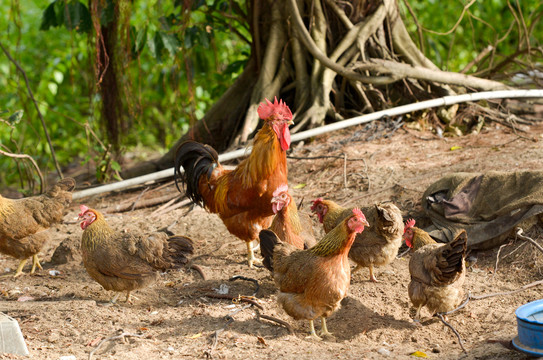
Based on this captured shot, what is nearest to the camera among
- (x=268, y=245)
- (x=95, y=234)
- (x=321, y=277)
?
(x=321, y=277)

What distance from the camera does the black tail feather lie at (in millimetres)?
4914

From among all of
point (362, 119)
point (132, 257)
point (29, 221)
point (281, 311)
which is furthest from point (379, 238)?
point (29, 221)

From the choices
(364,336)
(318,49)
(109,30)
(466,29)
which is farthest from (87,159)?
(466,29)

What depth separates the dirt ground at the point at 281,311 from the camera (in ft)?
13.5

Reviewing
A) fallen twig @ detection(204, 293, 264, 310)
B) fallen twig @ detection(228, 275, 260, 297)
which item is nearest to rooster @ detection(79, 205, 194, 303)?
fallen twig @ detection(204, 293, 264, 310)

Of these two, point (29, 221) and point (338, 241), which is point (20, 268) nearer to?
point (29, 221)

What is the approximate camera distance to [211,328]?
14.6ft

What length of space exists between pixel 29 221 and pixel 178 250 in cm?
188

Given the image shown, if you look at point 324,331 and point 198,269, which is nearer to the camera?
point 324,331

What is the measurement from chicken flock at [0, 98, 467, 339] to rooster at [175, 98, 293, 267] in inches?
0.4

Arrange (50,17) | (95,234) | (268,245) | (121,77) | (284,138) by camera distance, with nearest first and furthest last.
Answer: (268,245) < (95,234) < (284,138) < (50,17) < (121,77)

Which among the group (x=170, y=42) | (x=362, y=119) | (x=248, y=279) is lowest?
(x=248, y=279)

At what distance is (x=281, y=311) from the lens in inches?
192

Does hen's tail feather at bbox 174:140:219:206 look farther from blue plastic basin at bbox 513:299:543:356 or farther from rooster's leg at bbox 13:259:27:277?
blue plastic basin at bbox 513:299:543:356
